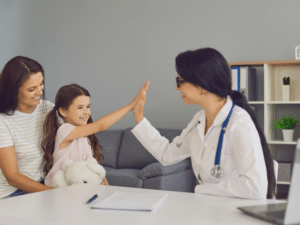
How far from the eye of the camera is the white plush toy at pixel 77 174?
5.50ft

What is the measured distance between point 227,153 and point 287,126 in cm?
221

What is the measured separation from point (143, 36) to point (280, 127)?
2.02 meters

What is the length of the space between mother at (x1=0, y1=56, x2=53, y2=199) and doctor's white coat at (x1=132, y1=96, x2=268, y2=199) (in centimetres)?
57

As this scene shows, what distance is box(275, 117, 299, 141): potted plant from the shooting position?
3.46 metres

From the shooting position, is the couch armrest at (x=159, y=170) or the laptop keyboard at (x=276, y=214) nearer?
the laptop keyboard at (x=276, y=214)

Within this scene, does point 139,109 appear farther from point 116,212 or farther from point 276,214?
point 276,214

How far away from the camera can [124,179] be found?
138 inches

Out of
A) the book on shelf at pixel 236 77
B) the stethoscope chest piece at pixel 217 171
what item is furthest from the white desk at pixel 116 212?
the book on shelf at pixel 236 77

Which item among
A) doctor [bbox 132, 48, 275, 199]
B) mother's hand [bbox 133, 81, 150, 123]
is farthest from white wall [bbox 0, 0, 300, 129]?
doctor [bbox 132, 48, 275, 199]

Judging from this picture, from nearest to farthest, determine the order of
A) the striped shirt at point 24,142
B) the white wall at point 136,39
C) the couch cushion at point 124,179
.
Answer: the striped shirt at point 24,142, the couch cushion at point 124,179, the white wall at point 136,39

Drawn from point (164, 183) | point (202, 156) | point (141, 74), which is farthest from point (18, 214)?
point (141, 74)

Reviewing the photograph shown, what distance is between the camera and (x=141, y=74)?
4508 millimetres

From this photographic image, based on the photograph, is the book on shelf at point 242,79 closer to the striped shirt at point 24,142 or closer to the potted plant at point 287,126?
the potted plant at point 287,126

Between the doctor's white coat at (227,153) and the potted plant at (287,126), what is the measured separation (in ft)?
6.49
